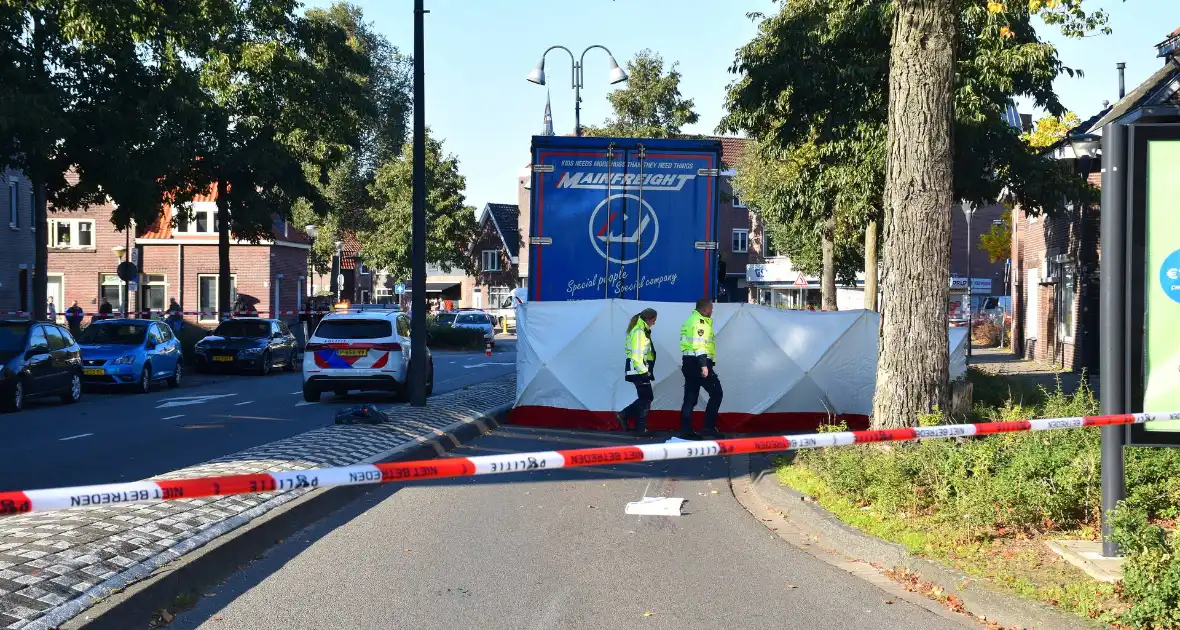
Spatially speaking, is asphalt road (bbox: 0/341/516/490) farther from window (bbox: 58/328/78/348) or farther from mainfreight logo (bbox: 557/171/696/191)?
mainfreight logo (bbox: 557/171/696/191)

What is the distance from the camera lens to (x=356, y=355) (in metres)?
20.1

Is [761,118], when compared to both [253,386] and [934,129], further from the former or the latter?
[934,129]

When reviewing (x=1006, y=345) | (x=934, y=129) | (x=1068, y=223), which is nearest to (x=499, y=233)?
(x=1006, y=345)

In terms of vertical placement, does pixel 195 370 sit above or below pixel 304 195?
below

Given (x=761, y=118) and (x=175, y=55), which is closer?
(x=761, y=118)

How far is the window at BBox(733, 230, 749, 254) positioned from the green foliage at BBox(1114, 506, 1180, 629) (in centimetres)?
7286

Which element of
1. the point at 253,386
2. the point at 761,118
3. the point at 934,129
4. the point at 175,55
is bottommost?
the point at 253,386

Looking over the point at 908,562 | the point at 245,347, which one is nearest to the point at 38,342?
the point at 245,347

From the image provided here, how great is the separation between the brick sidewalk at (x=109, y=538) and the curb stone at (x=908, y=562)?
12.4 feet

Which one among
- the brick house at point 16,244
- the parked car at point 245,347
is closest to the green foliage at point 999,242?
the parked car at point 245,347

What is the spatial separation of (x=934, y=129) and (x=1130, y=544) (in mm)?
5133

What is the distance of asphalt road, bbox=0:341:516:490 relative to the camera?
11922 millimetres

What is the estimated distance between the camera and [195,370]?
31.4 metres

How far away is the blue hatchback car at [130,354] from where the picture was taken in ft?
77.7
